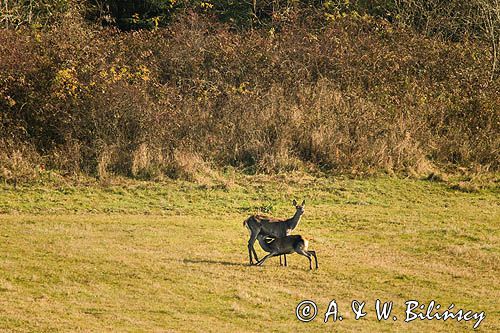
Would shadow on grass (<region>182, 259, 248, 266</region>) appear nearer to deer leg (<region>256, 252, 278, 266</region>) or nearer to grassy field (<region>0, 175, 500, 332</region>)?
grassy field (<region>0, 175, 500, 332</region>)

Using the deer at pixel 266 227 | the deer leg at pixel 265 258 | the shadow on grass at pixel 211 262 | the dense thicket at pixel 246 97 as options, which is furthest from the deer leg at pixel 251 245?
the dense thicket at pixel 246 97

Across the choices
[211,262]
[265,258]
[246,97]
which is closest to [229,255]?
[211,262]

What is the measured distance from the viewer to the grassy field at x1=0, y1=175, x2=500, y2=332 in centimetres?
1195

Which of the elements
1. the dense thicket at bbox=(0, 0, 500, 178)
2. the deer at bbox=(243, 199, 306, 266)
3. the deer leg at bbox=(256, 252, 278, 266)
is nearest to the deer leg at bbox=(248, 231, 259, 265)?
the deer at bbox=(243, 199, 306, 266)

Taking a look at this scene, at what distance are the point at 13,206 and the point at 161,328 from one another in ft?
28.7

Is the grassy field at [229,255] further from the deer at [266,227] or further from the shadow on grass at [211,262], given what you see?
the deer at [266,227]

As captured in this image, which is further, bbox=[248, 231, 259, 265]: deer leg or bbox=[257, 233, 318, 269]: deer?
bbox=[248, 231, 259, 265]: deer leg

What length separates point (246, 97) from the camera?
24875 mm

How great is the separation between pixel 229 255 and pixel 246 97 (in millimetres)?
10129

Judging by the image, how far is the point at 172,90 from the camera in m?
24.7

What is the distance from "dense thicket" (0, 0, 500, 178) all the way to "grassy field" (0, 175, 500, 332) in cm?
140

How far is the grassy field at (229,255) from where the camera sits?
11945mm

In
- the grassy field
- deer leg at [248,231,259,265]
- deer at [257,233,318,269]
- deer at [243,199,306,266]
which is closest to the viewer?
the grassy field

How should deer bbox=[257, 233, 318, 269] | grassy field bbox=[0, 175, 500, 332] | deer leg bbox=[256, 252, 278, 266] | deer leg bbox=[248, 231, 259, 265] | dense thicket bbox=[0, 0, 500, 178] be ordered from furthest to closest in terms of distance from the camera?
dense thicket bbox=[0, 0, 500, 178], deer leg bbox=[248, 231, 259, 265], deer leg bbox=[256, 252, 278, 266], deer bbox=[257, 233, 318, 269], grassy field bbox=[0, 175, 500, 332]
